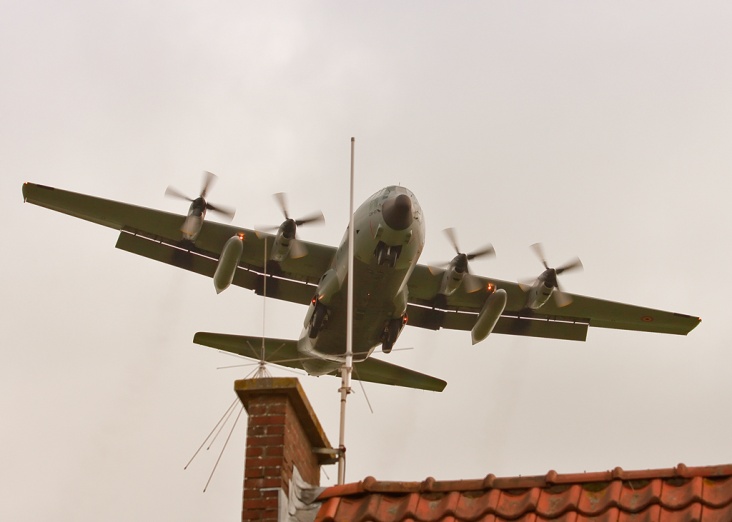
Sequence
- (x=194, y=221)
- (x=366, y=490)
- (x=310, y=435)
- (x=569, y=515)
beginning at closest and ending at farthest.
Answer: (x=569, y=515), (x=366, y=490), (x=310, y=435), (x=194, y=221)

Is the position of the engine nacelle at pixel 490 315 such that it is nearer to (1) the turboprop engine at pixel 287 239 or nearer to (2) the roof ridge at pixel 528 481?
(1) the turboprop engine at pixel 287 239

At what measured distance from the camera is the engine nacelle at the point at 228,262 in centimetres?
2869

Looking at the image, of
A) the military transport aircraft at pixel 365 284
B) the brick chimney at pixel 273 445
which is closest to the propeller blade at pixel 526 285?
the military transport aircraft at pixel 365 284

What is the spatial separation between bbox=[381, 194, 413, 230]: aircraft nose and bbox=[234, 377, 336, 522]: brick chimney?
18478mm

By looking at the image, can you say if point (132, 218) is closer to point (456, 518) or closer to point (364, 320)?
point (364, 320)

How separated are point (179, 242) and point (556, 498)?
2600 centimetres

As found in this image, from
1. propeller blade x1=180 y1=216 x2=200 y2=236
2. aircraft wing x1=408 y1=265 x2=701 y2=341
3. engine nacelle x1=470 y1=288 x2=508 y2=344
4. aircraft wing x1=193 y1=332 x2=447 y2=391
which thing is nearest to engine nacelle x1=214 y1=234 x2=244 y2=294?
aircraft wing x1=193 y1=332 x2=447 y2=391

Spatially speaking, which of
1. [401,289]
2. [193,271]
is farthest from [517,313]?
[193,271]

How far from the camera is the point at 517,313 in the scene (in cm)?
3559

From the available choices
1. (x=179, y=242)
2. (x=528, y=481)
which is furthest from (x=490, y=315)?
(x=528, y=481)

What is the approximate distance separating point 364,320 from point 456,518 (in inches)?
826

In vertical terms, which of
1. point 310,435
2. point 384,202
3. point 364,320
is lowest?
point 310,435

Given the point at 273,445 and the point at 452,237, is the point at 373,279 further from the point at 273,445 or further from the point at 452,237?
the point at 273,445

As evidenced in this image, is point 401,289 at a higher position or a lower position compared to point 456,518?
higher
